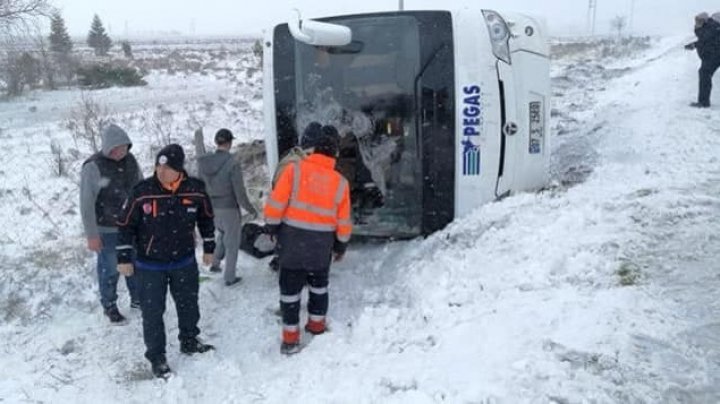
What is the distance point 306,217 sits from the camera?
4453 millimetres

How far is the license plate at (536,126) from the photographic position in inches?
237

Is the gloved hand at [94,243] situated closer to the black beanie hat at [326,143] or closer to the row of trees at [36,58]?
the black beanie hat at [326,143]

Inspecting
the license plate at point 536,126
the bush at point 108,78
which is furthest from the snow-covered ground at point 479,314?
the bush at point 108,78

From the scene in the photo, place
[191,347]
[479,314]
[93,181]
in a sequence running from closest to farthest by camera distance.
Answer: [479,314] → [191,347] → [93,181]

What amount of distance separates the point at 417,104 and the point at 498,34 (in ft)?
3.24

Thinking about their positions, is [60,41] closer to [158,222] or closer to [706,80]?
[706,80]

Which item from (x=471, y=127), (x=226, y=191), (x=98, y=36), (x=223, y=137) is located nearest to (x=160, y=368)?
(x=226, y=191)

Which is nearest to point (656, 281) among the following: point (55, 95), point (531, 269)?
point (531, 269)

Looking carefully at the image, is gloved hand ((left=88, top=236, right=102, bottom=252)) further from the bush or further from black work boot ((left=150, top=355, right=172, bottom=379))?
the bush

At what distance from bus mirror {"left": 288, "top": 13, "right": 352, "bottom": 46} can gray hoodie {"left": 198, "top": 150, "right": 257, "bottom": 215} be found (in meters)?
1.26

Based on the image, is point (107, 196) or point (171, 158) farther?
point (107, 196)

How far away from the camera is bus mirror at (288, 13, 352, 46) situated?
539 centimetres

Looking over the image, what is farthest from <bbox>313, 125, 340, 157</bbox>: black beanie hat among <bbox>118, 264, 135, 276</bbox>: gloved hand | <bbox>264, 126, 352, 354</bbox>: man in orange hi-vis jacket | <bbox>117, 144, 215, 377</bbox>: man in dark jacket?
<bbox>118, 264, 135, 276</bbox>: gloved hand

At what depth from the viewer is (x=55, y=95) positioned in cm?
2472
